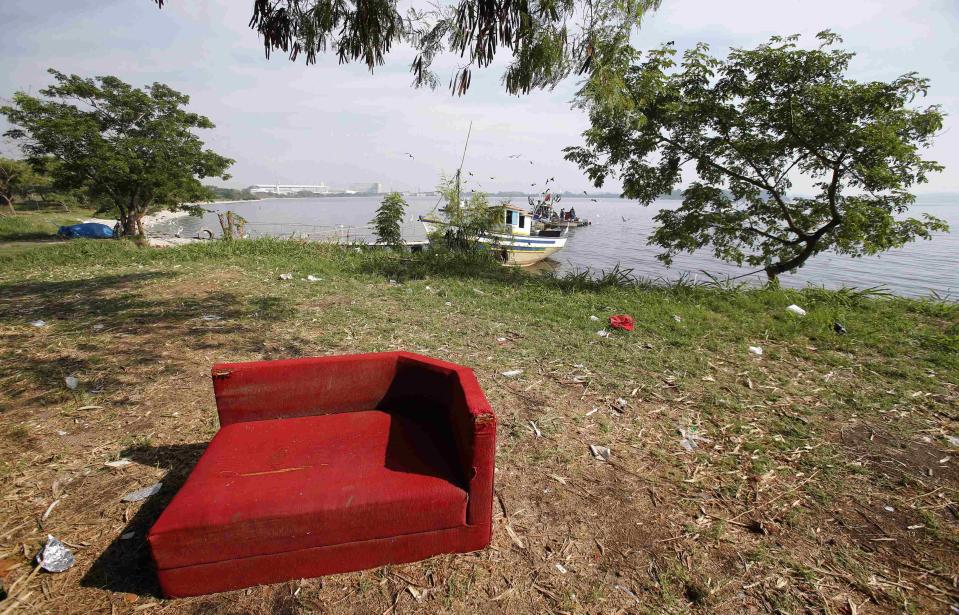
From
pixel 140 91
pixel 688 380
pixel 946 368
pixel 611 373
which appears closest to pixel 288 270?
pixel 611 373

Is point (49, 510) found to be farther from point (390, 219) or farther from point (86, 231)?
point (86, 231)

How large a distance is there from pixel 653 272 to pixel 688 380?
16347 mm

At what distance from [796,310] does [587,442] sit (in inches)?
190

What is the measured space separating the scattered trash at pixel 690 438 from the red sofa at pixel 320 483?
68.4 inches

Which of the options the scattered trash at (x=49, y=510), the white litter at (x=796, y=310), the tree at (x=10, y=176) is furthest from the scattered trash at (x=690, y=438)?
the tree at (x=10, y=176)

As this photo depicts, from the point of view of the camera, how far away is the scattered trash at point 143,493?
2340mm

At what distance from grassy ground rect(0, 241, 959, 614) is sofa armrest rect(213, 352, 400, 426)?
71 centimetres

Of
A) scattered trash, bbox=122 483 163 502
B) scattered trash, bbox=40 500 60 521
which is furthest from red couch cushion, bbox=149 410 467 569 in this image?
scattered trash, bbox=40 500 60 521

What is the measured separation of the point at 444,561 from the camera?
79.5 inches

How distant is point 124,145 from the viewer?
53.1 ft

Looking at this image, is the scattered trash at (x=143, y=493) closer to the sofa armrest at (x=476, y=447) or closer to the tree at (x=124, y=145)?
the sofa armrest at (x=476, y=447)

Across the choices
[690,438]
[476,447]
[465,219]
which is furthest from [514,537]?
[465,219]

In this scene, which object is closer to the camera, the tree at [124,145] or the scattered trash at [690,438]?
the scattered trash at [690,438]

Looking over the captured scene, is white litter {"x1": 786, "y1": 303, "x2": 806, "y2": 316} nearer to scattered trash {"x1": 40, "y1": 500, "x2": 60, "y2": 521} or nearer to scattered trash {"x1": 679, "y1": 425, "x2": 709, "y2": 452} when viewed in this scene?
scattered trash {"x1": 679, "y1": 425, "x2": 709, "y2": 452}
